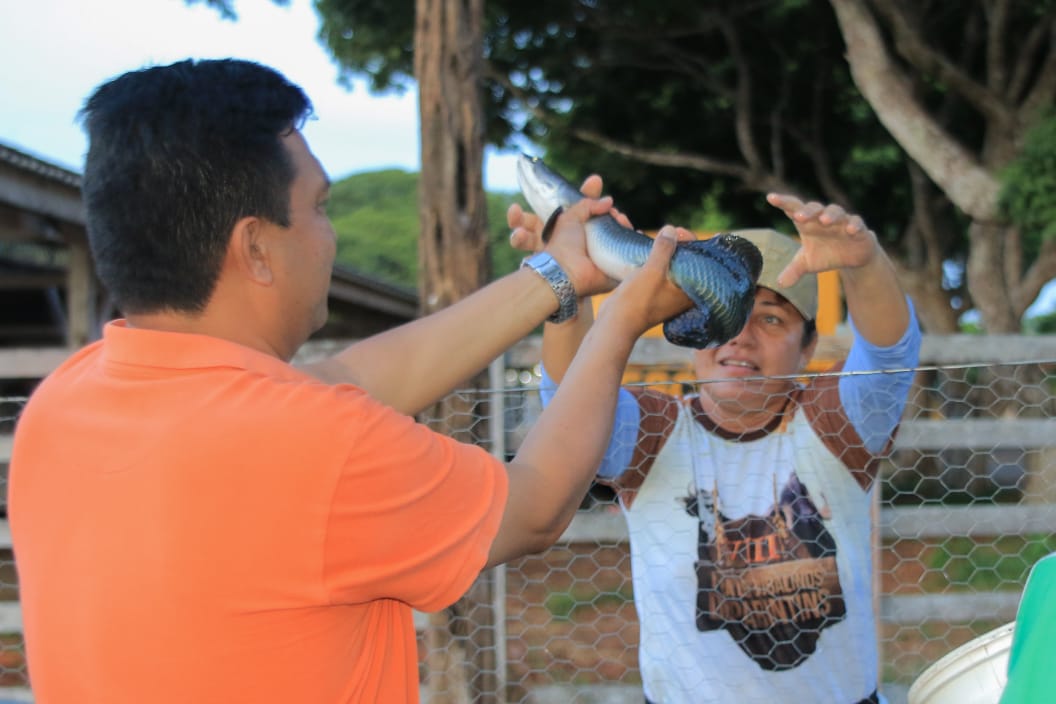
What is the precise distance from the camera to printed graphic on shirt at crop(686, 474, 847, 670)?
1795 millimetres

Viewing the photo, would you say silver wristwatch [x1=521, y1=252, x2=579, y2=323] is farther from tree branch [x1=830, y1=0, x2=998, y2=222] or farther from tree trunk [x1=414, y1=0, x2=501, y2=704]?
tree branch [x1=830, y1=0, x2=998, y2=222]

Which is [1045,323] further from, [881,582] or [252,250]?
[252,250]

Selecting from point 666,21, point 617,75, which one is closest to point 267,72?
point 666,21

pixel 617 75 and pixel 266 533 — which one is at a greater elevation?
pixel 617 75

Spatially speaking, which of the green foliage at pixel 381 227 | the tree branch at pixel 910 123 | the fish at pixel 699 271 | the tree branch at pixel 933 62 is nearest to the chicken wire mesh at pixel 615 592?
the tree branch at pixel 910 123

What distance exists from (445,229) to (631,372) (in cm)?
155

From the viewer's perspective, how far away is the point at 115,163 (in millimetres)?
1002

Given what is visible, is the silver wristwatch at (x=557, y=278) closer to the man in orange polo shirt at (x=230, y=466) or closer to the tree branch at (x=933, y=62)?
the man in orange polo shirt at (x=230, y=466)

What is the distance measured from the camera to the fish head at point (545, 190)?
161cm

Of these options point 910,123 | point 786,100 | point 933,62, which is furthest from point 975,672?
point 786,100

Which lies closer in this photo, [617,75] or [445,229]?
[445,229]

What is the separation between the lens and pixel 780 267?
1.94 m

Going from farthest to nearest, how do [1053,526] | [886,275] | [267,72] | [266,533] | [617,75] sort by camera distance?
[617,75] → [1053,526] → [886,275] → [267,72] → [266,533]

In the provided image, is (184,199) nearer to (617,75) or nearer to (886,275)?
(886,275)
